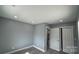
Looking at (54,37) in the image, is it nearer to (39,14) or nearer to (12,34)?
(39,14)

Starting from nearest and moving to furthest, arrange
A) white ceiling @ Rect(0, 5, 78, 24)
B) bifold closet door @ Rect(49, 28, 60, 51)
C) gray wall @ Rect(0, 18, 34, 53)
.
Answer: white ceiling @ Rect(0, 5, 78, 24) → gray wall @ Rect(0, 18, 34, 53) → bifold closet door @ Rect(49, 28, 60, 51)

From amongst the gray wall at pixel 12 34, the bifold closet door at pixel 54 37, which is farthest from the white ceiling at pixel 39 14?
the bifold closet door at pixel 54 37

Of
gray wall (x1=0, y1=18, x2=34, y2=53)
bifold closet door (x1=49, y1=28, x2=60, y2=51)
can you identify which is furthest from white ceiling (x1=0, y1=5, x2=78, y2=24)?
bifold closet door (x1=49, y1=28, x2=60, y2=51)

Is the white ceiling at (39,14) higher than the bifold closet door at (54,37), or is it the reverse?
the white ceiling at (39,14)

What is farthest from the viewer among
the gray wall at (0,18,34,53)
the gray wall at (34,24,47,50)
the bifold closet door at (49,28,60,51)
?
the bifold closet door at (49,28,60,51)

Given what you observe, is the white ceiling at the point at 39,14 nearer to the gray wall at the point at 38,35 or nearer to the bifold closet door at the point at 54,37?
the gray wall at the point at 38,35

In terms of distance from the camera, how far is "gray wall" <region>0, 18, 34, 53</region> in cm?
104

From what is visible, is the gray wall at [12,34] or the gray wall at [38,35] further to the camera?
the gray wall at [38,35]

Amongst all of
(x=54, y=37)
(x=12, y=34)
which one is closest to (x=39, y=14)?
(x=12, y=34)

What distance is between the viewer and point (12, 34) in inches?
42.1

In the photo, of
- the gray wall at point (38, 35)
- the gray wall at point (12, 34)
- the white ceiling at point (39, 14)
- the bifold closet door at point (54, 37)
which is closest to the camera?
the white ceiling at point (39, 14)

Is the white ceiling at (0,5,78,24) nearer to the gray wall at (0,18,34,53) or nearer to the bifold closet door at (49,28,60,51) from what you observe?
the gray wall at (0,18,34,53)

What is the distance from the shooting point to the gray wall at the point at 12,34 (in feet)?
3.40

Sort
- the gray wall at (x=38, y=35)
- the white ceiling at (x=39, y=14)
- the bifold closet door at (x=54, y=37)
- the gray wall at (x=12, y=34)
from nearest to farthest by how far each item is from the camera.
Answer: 1. the white ceiling at (x=39, y=14)
2. the gray wall at (x=12, y=34)
3. the gray wall at (x=38, y=35)
4. the bifold closet door at (x=54, y=37)
